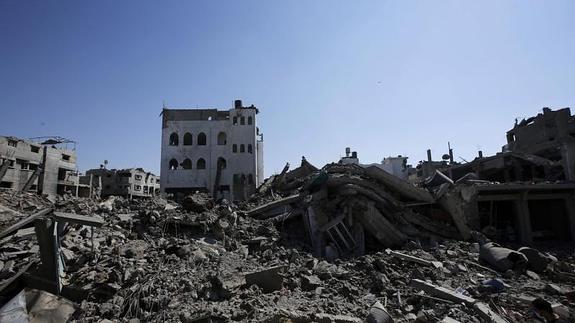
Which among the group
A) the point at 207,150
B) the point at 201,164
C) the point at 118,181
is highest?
the point at 207,150

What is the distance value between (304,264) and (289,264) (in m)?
0.37

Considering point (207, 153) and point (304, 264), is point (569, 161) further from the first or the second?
point (207, 153)

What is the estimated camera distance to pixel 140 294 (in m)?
5.25

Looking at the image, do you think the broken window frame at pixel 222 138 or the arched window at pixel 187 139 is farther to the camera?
the broken window frame at pixel 222 138

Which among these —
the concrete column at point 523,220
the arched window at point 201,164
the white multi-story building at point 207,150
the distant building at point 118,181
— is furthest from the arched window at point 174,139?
the concrete column at point 523,220

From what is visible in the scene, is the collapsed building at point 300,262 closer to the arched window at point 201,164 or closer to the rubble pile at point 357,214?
the rubble pile at point 357,214

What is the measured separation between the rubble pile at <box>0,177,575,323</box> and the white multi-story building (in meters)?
20.1

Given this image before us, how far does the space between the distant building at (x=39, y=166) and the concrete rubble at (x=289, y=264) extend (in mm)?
23894

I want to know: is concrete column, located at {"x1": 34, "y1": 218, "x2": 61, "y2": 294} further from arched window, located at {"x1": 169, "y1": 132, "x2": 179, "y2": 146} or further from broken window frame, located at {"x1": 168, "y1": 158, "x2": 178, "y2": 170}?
arched window, located at {"x1": 169, "y1": 132, "x2": 179, "y2": 146}

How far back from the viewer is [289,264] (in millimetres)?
7562

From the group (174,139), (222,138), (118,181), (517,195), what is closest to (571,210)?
(517,195)

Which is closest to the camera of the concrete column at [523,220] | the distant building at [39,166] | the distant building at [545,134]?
the concrete column at [523,220]

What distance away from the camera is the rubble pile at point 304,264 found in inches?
205

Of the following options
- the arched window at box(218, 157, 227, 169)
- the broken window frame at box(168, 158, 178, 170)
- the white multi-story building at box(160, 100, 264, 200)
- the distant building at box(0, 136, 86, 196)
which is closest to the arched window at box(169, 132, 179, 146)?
the white multi-story building at box(160, 100, 264, 200)
